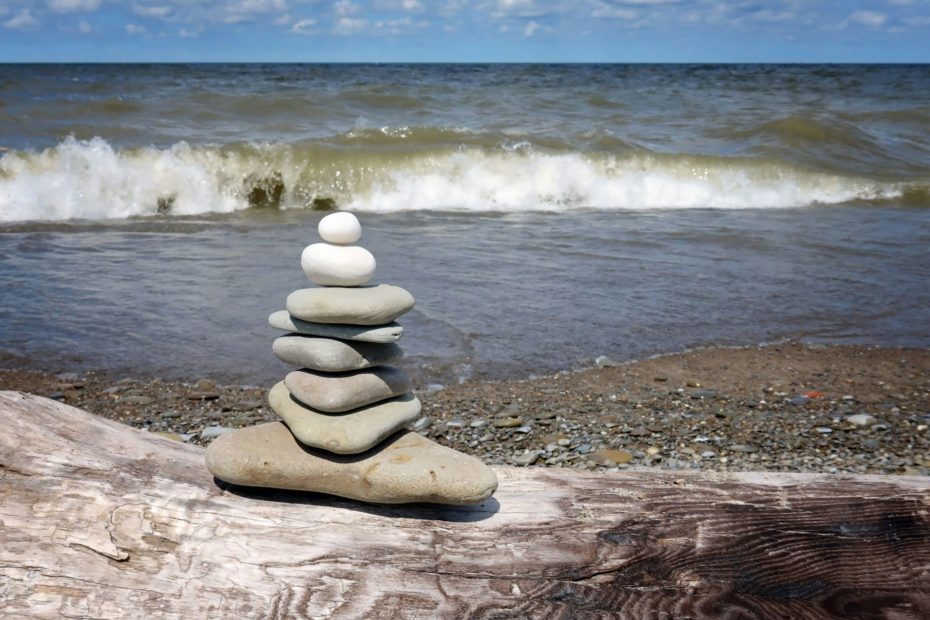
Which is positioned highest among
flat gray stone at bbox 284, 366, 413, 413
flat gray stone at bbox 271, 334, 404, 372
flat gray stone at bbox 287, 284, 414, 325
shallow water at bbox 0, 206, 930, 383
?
flat gray stone at bbox 287, 284, 414, 325

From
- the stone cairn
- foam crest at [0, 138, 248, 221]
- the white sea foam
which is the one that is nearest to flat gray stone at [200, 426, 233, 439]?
the stone cairn

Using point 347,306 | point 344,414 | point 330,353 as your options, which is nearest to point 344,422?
point 344,414

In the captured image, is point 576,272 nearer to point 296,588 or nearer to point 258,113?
point 296,588

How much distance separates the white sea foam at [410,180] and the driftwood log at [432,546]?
11.0m

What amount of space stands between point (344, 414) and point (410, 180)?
39.1ft

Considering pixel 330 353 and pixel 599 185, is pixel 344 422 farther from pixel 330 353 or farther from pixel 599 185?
pixel 599 185

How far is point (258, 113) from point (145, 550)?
19386 mm

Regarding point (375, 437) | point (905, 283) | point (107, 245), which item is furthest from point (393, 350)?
point (107, 245)

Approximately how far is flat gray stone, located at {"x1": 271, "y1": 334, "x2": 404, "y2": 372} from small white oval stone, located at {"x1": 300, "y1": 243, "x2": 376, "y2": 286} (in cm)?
22

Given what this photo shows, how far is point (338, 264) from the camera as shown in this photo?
10.5 feet

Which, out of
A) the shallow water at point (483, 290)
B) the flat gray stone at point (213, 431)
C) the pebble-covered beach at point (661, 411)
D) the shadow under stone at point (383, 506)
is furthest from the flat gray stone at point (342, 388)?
the shallow water at point (483, 290)

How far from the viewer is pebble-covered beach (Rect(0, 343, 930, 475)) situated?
16.3 ft

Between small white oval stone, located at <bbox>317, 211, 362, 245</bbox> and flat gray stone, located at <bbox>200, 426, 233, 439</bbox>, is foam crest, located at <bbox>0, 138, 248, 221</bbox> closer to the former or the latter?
flat gray stone, located at <bbox>200, 426, 233, 439</bbox>

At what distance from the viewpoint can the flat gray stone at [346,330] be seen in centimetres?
315
